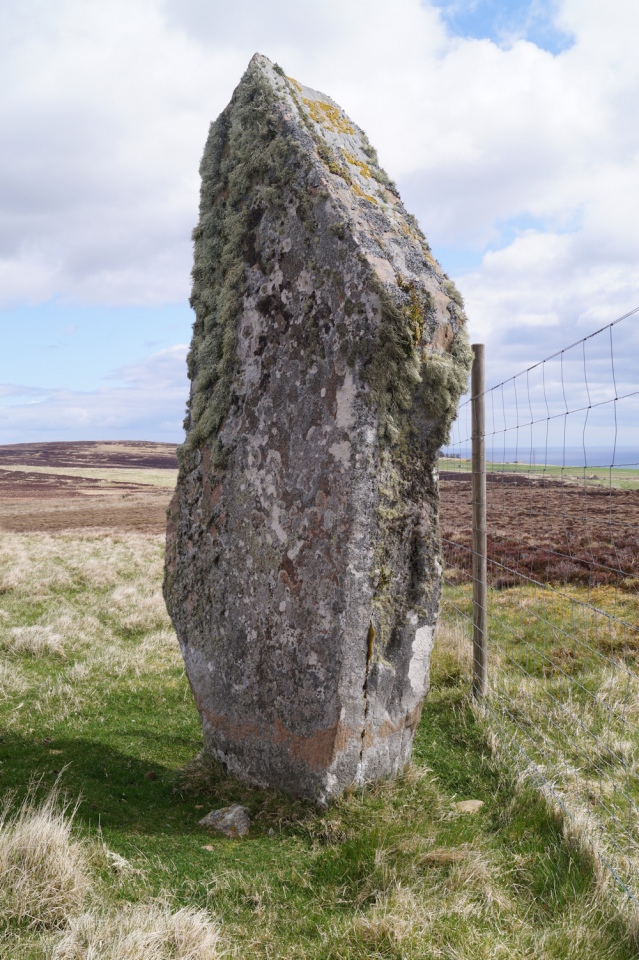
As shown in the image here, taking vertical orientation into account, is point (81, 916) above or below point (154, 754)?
above

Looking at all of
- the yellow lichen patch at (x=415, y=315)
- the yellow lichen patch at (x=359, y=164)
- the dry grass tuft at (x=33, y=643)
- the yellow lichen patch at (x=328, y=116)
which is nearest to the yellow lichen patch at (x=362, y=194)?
the yellow lichen patch at (x=359, y=164)

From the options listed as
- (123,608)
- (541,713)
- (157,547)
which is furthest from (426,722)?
(157,547)

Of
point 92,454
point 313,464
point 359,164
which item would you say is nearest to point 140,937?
point 313,464

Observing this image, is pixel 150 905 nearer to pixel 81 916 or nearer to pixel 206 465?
pixel 81 916

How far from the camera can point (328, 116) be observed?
5.04 meters

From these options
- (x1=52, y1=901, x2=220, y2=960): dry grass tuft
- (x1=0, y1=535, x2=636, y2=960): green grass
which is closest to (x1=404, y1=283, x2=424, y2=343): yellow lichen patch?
(x1=0, y1=535, x2=636, y2=960): green grass

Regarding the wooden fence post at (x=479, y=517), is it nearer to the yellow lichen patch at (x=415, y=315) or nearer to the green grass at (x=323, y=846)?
the green grass at (x=323, y=846)

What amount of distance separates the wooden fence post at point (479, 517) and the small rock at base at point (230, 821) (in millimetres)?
3020

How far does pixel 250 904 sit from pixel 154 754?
2.21m

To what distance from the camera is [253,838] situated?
3.88m

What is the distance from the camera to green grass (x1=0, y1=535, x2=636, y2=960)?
2.97 meters

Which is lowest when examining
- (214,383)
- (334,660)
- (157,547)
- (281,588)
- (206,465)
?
(157,547)

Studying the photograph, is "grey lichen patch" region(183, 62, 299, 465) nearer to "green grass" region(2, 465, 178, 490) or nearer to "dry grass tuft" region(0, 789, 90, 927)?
"dry grass tuft" region(0, 789, 90, 927)

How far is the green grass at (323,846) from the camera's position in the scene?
2975 mm
